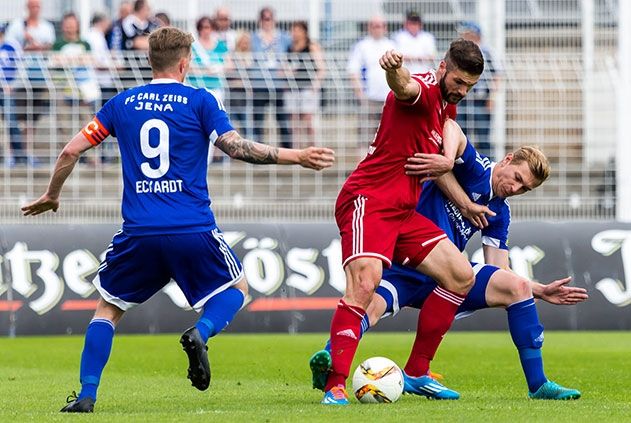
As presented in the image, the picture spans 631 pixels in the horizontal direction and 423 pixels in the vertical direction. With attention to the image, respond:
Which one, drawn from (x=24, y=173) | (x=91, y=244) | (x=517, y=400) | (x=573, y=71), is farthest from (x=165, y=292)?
(x=517, y=400)

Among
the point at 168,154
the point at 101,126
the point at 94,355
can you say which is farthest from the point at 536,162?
the point at 94,355

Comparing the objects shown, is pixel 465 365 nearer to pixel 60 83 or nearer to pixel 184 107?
pixel 184 107

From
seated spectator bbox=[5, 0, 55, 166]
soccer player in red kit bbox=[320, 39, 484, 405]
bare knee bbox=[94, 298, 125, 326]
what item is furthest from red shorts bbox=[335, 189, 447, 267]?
seated spectator bbox=[5, 0, 55, 166]

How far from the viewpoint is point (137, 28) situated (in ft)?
61.0

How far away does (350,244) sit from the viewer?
850cm

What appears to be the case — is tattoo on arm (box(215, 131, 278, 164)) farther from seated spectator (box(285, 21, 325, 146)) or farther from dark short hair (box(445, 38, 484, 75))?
seated spectator (box(285, 21, 325, 146))

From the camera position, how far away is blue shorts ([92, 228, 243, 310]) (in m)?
7.98

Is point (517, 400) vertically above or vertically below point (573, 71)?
below

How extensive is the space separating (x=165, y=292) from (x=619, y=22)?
7676mm

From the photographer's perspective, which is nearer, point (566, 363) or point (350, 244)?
point (350, 244)

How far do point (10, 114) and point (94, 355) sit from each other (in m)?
10.0

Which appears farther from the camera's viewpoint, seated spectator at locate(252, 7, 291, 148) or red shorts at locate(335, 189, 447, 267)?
seated spectator at locate(252, 7, 291, 148)

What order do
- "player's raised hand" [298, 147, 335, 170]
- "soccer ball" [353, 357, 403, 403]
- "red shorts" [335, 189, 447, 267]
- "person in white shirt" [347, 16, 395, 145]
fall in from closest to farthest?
"player's raised hand" [298, 147, 335, 170]
"soccer ball" [353, 357, 403, 403]
"red shorts" [335, 189, 447, 267]
"person in white shirt" [347, 16, 395, 145]

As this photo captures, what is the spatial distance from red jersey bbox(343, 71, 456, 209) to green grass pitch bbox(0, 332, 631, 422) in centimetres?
128
